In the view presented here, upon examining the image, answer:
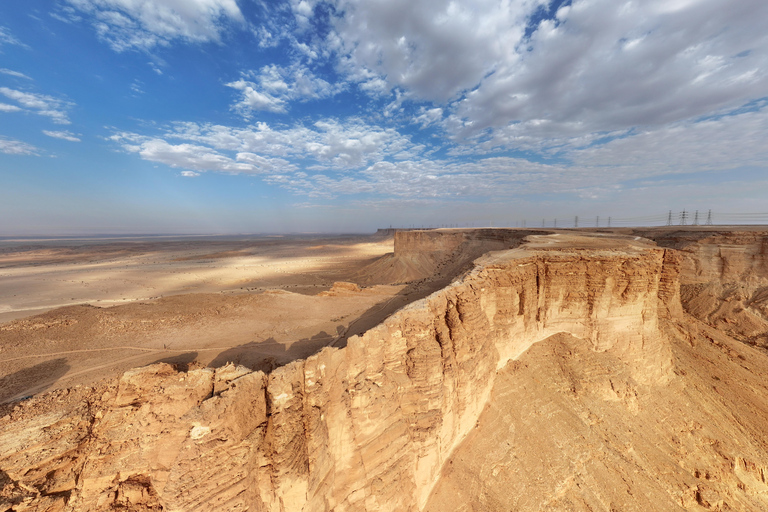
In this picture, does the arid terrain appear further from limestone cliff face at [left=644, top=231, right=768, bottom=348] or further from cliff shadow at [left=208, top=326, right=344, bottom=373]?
limestone cliff face at [left=644, top=231, right=768, bottom=348]

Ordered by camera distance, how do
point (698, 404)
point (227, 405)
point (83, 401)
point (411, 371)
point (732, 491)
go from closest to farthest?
point (227, 405)
point (83, 401)
point (411, 371)
point (732, 491)
point (698, 404)

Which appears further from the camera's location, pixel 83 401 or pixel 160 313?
pixel 160 313

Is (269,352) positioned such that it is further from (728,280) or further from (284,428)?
(728,280)

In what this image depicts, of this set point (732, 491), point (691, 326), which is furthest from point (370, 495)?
point (691, 326)

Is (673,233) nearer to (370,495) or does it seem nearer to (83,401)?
(370,495)

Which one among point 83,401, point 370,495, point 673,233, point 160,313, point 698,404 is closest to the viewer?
point 83,401

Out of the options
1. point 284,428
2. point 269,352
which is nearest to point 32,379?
point 269,352
